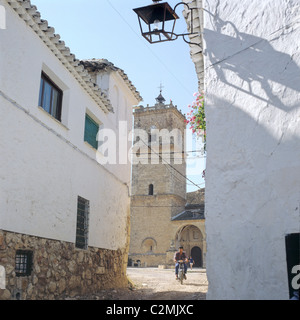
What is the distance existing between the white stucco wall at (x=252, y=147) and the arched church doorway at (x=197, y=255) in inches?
1373

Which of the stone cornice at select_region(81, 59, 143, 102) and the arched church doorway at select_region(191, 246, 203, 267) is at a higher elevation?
the stone cornice at select_region(81, 59, 143, 102)

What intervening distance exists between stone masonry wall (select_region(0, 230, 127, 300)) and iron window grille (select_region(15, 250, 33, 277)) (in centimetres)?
7

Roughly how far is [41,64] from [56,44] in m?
0.65

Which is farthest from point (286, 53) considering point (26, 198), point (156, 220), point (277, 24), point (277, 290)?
point (156, 220)

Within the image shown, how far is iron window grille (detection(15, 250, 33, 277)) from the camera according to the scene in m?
6.76

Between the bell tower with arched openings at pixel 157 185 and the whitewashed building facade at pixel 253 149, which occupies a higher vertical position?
the bell tower with arched openings at pixel 157 185

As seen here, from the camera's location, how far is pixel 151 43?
5.82 meters

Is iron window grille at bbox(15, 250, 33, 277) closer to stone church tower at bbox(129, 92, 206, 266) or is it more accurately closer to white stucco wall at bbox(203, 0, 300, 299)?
white stucco wall at bbox(203, 0, 300, 299)

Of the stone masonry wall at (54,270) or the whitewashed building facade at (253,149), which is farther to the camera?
the stone masonry wall at (54,270)

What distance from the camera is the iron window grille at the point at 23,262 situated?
22.2ft

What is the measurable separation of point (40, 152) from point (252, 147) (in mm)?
4458

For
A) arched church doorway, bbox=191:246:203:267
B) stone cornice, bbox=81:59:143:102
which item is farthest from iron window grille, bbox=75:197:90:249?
arched church doorway, bbox=191:246:203:267

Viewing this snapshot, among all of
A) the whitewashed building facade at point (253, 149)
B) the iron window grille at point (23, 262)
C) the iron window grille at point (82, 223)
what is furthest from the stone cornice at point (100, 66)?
the whitewashed building facade at point (253, 149)

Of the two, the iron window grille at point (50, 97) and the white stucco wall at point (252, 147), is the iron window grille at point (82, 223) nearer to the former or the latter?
the iron window grille at point (50, 97)
